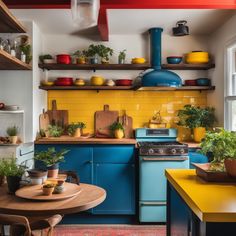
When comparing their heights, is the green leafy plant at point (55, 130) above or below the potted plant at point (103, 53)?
below

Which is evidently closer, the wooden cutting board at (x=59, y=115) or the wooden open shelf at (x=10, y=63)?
the wooden open shelf at (x=10, y=63)

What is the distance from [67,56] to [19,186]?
2.86 m

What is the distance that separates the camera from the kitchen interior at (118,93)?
4566 millimetres

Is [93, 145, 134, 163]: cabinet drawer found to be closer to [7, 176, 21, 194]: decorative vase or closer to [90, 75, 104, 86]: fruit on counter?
[90, 75, 104, 86]: fruit on counter

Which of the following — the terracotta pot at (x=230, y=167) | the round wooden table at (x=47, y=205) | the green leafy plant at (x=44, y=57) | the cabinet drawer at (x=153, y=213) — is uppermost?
the green leafy plant at (x=44, y=57)

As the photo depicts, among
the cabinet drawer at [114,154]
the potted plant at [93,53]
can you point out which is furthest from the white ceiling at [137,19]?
the cabinet drawer at [114,154]

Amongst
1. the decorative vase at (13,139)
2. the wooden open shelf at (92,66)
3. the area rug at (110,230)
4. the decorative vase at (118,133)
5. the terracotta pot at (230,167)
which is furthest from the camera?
the decorative vase at (118,133)

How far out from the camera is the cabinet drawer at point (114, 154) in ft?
15.8

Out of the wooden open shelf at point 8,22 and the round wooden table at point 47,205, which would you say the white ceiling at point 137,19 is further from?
the round wooden table at point 47,205

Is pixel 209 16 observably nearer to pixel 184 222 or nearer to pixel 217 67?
pixel 217 67

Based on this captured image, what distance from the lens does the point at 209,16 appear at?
4551mm

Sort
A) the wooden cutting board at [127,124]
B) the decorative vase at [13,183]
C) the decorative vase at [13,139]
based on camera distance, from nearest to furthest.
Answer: the decorative vase at [13,183]
the decorative vase at [13,139]
the wooden cutting board at [127,124]

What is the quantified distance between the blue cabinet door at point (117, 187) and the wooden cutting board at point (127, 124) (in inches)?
31.4

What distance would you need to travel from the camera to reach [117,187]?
4816mm
